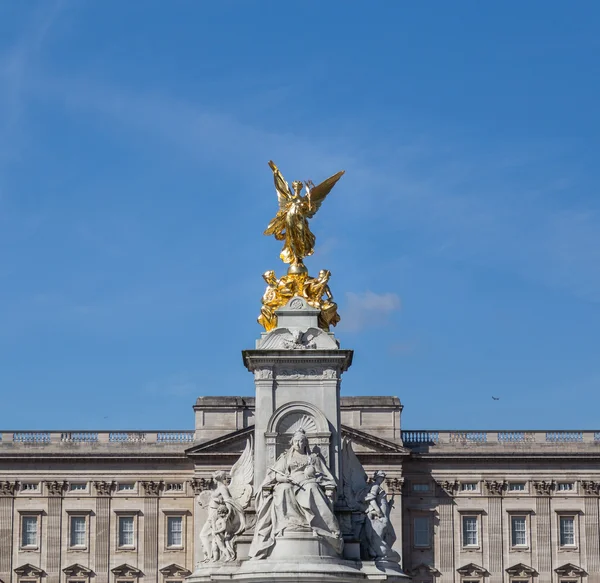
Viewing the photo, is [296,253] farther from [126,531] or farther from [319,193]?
[126,531]

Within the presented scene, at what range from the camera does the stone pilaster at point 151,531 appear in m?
105

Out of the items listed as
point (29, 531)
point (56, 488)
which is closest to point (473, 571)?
point (56, 488)

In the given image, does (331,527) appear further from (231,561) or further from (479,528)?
(479,528)

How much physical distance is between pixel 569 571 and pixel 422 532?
9.09 meters

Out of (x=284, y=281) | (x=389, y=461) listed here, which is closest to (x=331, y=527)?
(x=284, y=281)

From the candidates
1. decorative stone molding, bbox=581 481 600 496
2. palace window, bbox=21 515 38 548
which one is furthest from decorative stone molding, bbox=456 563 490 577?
palace window, bbox=21 515 38 548

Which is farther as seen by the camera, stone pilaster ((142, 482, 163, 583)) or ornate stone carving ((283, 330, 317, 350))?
stone pilaster ((142, 482, 163, 583))

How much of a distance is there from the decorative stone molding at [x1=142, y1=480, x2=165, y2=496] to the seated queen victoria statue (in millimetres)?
58065

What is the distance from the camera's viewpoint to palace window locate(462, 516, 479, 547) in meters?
105

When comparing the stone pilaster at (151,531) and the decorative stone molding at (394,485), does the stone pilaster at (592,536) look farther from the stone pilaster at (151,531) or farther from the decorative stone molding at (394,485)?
the stone pilaster at (151,531)

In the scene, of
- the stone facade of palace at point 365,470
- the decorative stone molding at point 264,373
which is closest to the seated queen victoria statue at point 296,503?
the decorative stone molding at point 264,373

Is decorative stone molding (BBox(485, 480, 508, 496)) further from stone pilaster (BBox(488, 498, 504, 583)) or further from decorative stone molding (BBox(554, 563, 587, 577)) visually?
decorative stone molding (BBox(554, 563, 587, 577))

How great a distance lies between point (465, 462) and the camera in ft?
349

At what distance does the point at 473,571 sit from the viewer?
10456 cm
